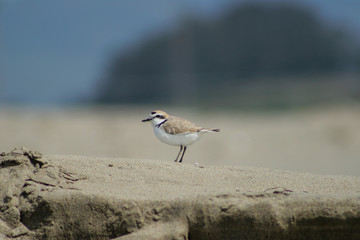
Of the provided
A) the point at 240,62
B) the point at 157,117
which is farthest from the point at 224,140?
Answer: the point at 240,62

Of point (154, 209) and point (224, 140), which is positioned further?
point (224, 140)

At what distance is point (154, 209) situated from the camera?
336cm

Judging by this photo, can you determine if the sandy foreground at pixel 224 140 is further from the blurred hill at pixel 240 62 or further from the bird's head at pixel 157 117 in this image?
Result: the bird's head at pixel 157 117

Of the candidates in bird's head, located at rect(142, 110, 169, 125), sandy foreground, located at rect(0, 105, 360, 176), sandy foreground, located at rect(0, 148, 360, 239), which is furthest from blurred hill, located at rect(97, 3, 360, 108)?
sandy foreground, located at rect(0, 148, 360, 239)

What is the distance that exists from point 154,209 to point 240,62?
20.9 meters

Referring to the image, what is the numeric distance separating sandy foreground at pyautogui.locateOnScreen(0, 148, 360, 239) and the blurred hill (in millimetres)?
17610

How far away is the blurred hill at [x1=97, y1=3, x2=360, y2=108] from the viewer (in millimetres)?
22062

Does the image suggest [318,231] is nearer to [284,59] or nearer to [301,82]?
[301,82]

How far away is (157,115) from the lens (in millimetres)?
5547

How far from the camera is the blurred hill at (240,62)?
22.1 m

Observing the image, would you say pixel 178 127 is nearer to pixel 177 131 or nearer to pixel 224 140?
pixel 177 131

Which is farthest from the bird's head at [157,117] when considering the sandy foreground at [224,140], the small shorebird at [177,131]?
the sandy foreground at [224,140]

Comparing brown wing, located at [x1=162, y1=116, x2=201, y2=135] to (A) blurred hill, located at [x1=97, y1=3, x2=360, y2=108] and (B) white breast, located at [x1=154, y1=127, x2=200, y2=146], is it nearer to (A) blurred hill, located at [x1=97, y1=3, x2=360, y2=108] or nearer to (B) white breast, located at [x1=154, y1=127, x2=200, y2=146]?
(B) white breast, located at [x1=154, y1=127, x2=200, y2=146]

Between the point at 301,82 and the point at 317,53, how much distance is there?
9.25 ft
